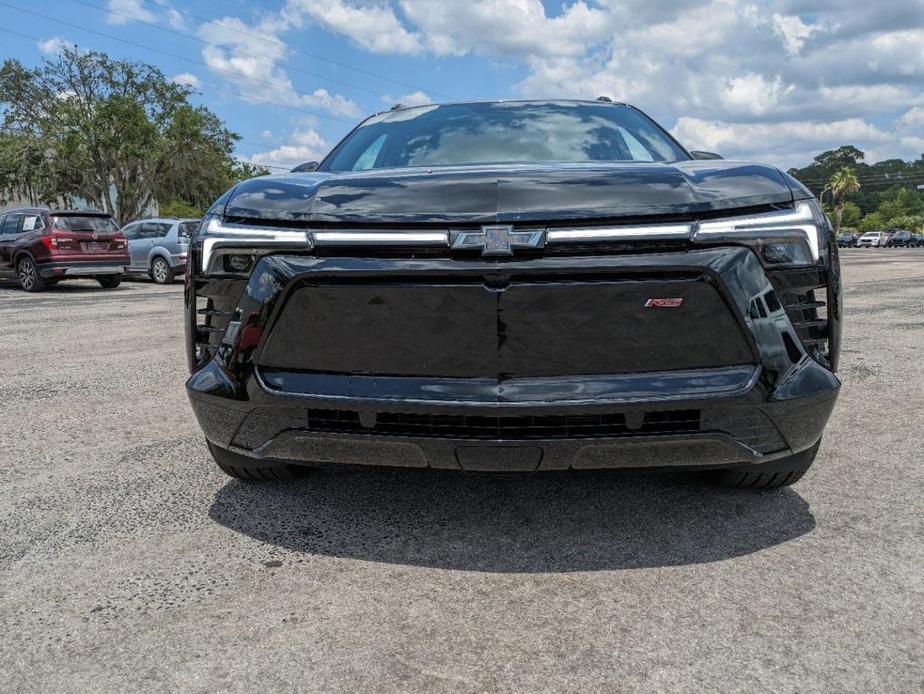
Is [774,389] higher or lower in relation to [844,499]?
higher

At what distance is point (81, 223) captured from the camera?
50.6 feet

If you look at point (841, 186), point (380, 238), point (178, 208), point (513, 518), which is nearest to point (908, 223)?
point (841, 186)

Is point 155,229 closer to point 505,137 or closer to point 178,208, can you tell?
point 505,137

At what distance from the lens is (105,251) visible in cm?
1549

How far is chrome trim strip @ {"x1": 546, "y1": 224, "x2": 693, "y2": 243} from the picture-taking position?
220 cm

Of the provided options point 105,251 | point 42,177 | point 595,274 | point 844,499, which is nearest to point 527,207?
point 595,274

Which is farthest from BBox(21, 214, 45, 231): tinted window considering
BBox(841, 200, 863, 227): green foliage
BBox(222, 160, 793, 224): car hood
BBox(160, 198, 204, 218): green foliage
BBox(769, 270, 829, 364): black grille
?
BBox(841, 200, 863, 227): green foliage

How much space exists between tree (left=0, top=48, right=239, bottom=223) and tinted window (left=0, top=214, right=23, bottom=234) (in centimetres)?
1931

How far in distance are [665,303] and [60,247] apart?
1549 cm

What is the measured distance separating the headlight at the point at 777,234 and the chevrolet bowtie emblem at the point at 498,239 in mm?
458

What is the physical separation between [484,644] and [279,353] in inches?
41.5

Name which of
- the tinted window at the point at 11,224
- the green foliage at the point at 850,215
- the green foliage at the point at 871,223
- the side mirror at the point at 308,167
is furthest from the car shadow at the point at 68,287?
the green foliage at the point at 850,215

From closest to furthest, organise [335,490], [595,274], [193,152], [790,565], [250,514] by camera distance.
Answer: [595,274]
[790,565]
[250,514]
[335,490]
[193,152]

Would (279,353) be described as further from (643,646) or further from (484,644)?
(643,646)
